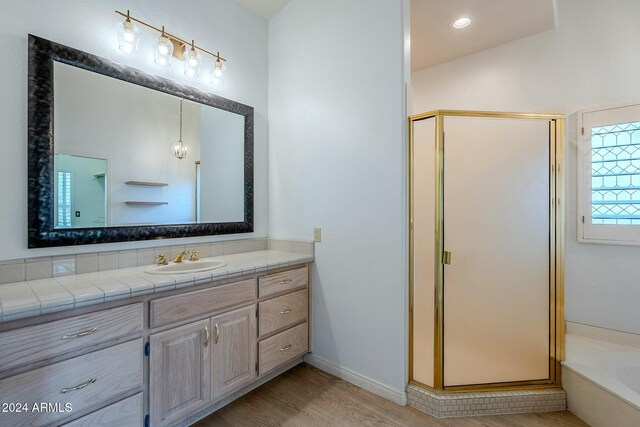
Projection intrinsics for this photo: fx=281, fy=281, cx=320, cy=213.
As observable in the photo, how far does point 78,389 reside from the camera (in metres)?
1.18

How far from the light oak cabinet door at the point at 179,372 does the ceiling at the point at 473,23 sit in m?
2.80

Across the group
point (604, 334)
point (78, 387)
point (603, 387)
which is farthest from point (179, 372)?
point (604, 334)

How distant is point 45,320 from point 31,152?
35.9 inches

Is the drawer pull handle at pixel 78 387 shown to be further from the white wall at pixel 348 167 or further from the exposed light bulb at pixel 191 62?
the exposed light bulb at pixel 191 62

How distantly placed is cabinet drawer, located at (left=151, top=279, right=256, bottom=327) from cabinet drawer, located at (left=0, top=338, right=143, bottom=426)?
153 mm

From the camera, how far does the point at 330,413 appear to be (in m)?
1.76

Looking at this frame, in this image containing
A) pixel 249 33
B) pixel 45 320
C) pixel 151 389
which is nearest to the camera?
pixel 45 320

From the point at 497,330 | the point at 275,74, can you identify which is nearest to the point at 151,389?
the point at 497,330

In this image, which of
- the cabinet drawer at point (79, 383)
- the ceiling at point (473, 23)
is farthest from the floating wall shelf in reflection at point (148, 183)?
the ceiling at point (473, 23)

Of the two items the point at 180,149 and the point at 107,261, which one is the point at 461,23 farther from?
the point at 107,261

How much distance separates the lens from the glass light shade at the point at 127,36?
1693 millimetres

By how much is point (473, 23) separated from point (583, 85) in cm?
107

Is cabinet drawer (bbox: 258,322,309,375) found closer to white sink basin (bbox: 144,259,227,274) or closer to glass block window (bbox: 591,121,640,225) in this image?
white sink basin (bbox: 144,259,227,274)

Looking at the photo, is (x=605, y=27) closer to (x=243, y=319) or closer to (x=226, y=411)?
(x=243, y=319)
